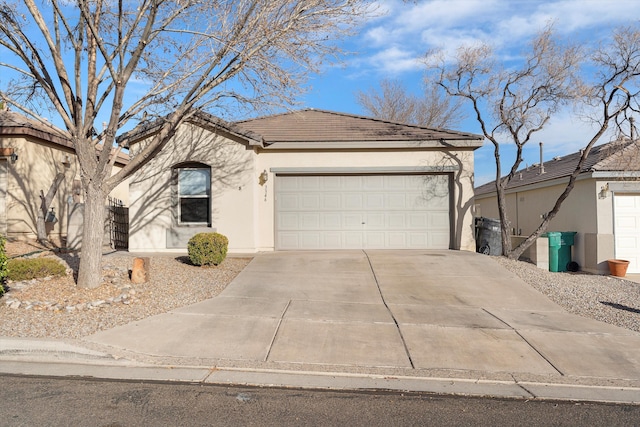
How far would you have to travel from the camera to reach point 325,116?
16.4 m

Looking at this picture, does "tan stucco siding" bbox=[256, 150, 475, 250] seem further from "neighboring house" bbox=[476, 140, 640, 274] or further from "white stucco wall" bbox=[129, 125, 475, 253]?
"neighboring house" bbox=[476, 140, 640, 274]

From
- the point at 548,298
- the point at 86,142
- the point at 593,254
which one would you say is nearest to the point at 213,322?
the point at 86,142

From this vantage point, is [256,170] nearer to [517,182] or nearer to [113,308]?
[113,308]

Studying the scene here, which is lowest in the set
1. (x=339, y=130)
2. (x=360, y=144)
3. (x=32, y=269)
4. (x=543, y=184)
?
(x=32, y=269)

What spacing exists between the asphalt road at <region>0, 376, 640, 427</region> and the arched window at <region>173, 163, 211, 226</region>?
339 inches

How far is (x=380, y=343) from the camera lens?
→ 20.9ft

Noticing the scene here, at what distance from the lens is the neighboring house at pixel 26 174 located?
13641mm

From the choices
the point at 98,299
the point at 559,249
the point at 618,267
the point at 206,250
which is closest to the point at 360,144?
the point at 206,250

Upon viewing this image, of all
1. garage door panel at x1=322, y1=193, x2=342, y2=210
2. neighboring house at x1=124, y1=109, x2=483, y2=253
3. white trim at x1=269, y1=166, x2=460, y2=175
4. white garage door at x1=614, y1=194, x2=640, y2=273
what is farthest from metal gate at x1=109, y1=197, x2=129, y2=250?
white garage door at x1=614, y1=194, x2=640, y2=273

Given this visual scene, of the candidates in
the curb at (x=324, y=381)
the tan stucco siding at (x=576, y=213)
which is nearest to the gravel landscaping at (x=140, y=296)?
the curb at (x=324, y=381)

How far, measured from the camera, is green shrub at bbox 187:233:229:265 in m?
10.7

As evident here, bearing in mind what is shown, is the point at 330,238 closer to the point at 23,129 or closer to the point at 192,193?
the point at 192,193

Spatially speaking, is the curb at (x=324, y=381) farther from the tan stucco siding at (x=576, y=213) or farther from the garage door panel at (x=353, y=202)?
the tan stucco siding at (x=576, y=213)

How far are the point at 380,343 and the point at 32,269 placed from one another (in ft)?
21.4
